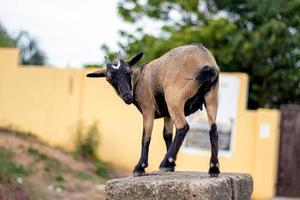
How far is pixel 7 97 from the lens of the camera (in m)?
15.9

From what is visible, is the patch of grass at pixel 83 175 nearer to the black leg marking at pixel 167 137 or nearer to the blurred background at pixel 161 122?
the blurred background at pixel 161 122

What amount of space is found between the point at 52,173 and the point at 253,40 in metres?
5.52

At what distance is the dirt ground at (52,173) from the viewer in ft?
39.5

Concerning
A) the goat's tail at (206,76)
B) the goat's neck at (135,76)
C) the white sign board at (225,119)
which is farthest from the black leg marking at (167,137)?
the white sign board at (225,119)

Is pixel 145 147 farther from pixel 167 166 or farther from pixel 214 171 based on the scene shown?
pixel 214 171

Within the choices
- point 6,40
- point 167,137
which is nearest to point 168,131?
point 167,137

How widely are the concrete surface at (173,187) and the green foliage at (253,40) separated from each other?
11.4m

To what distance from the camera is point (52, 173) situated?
43.3 ft

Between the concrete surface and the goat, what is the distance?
0.15 m

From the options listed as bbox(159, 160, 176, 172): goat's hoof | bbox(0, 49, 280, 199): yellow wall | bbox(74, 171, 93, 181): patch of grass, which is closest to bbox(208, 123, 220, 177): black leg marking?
bbox(159, 160, 176, 172): goat's hoof

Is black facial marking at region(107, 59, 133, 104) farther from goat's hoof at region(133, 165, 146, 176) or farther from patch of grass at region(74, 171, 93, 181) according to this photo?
patch of grass at region(74, 171, 93, 181)

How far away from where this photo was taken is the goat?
13.9 feet

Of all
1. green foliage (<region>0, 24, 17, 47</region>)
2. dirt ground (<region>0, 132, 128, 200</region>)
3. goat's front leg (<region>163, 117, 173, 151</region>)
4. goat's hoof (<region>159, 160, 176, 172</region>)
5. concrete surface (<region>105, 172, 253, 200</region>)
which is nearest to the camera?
concrete surface (<region>105, 172, 253, 200</region>)

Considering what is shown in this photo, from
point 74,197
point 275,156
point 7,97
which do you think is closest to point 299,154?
point 275,156
